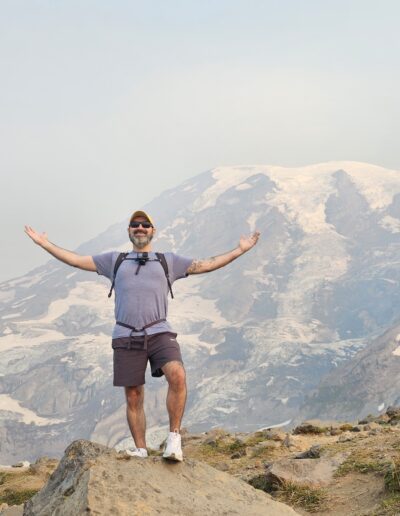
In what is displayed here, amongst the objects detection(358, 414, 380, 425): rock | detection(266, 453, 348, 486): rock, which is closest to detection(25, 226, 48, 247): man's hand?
detection(266, 453, 348, 486): rock

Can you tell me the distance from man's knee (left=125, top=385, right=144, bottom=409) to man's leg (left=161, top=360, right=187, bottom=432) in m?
0.62

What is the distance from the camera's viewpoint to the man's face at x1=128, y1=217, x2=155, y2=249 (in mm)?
9391

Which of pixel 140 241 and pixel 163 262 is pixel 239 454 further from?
pixel 140 241

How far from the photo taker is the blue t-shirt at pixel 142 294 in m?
8.86

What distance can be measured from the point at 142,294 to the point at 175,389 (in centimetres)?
146

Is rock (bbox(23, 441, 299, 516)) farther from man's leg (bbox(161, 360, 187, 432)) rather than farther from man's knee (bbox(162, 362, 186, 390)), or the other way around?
man's knee (bbox(162, 362, 186, 390))

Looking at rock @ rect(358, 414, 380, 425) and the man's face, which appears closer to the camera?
the man's face

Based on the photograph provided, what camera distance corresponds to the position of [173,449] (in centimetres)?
815

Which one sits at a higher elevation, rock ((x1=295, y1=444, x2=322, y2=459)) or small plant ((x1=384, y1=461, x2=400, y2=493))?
small plant ((x1=384, y1=461, x2=400, y2=493))

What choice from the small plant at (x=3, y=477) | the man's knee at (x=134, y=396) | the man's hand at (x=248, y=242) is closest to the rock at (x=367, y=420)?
the small plant at (x=3, y=477)

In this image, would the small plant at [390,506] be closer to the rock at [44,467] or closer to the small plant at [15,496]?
the small plant at [15,496]

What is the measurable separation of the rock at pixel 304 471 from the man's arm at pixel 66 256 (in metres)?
5.39

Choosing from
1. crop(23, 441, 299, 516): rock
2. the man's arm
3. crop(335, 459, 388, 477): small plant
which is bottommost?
crop(335, 459, 388, 477): small plant

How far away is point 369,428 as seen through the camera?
66.8 ft
